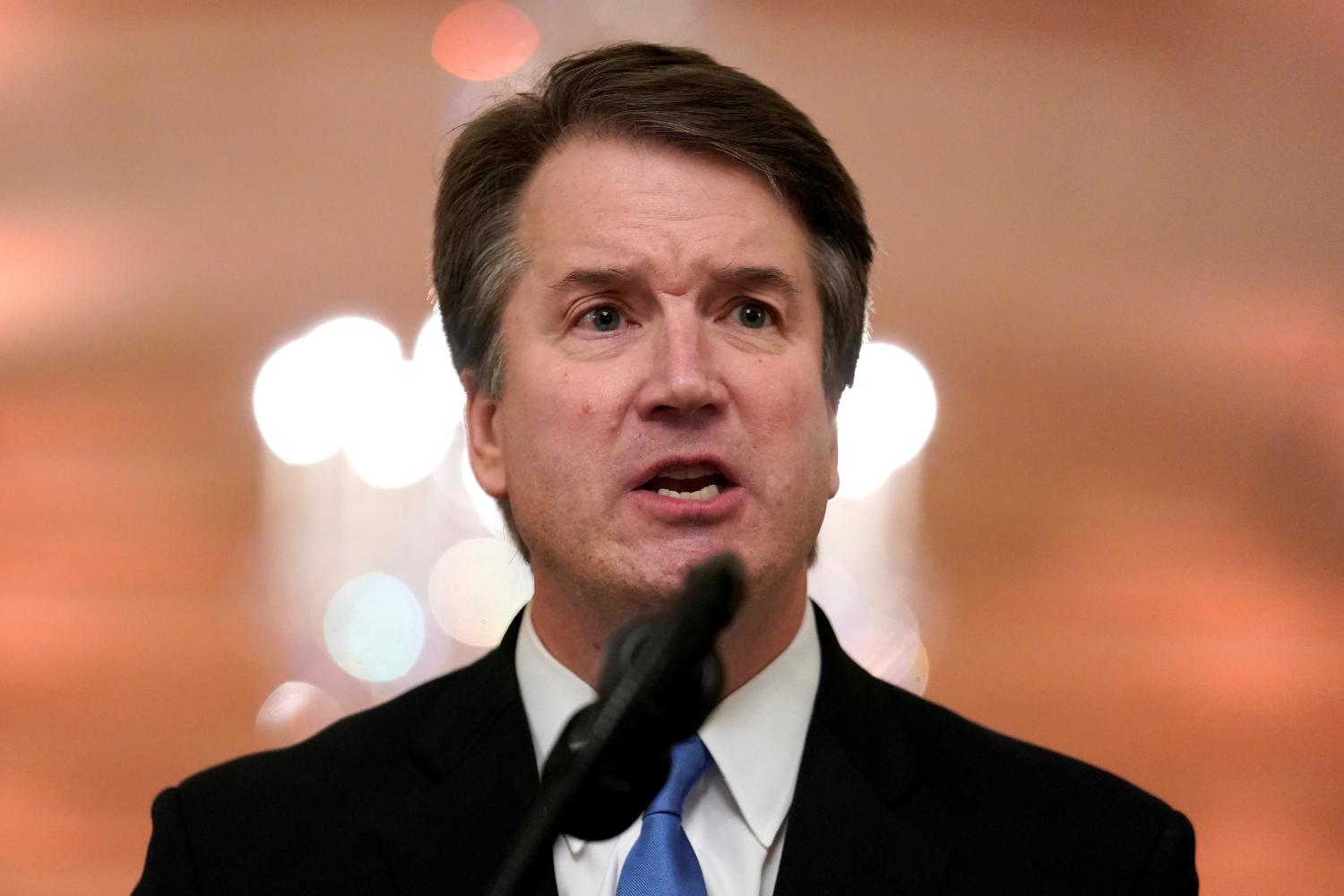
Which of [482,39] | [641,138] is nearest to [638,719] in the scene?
[641,138]

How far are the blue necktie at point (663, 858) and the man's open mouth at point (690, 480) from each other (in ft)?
0.88

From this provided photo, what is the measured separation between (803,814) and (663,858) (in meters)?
0.18

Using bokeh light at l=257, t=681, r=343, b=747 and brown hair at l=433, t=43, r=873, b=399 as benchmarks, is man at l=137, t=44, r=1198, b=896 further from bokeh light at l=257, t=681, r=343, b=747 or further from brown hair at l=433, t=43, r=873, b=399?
bokeh light at l=257, t=681, r=343, b=747

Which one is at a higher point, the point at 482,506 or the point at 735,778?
the point at 482,506

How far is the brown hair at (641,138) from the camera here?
179 cm

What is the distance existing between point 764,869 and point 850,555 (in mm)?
896

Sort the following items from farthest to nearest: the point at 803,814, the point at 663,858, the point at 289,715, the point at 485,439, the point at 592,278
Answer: the point at 289,715, the point at 485,439, the point at 592,278, the point at 803,814, the point at 663,858

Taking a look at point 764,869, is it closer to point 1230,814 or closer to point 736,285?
point 736,285

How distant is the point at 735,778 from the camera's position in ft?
5.40

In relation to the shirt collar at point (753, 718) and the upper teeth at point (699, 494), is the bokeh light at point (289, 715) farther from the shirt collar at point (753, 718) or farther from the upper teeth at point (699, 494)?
the upper teeth at point (699, 494)

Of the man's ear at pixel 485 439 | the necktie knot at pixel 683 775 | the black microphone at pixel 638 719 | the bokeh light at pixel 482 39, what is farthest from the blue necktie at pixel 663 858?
the bokeh light at pixel 482 39

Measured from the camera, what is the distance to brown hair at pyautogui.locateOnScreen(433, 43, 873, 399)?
1.79 metres

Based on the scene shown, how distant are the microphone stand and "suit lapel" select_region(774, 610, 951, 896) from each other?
73 cm

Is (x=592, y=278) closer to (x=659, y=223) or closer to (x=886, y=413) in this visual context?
(x=659, y=223)
